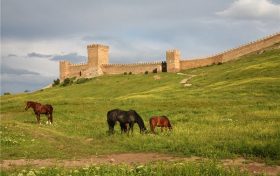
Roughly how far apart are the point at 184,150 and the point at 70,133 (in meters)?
10.3

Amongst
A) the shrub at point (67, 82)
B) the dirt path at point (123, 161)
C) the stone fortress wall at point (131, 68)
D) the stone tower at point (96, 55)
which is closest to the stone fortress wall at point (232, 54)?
the stone fortress wall at point (131, 68)

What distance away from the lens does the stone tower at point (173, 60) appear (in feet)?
353

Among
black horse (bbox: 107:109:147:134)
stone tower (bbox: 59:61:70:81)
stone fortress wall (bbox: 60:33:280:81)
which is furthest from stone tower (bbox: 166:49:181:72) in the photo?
black horse (bbox: 107:109:147:134)

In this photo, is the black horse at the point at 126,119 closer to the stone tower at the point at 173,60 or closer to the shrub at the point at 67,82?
the stone tower at the point at 173,60

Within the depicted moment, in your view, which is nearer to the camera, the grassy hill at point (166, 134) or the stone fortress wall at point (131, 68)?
the grassy hill at point (166, 134)

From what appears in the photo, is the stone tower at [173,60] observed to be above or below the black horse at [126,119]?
above

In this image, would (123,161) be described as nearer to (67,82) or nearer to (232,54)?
(232,54)

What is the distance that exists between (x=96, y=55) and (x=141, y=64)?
49.7ft

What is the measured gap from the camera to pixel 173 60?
108 meters

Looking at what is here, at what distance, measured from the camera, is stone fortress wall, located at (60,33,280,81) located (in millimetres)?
99625

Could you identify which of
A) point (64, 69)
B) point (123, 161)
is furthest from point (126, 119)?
point (64, 69)

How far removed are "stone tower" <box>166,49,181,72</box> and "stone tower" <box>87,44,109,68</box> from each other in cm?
2214

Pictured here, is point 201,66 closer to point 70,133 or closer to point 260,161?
point 70,133

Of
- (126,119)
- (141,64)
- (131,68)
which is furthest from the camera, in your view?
(131,68)
